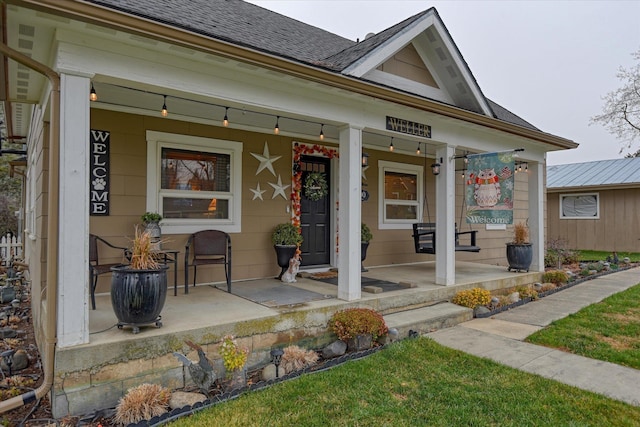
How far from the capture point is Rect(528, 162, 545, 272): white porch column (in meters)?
7.18

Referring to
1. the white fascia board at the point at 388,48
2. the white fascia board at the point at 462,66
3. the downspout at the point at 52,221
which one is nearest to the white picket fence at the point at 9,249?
the downspout at the point at 52,221

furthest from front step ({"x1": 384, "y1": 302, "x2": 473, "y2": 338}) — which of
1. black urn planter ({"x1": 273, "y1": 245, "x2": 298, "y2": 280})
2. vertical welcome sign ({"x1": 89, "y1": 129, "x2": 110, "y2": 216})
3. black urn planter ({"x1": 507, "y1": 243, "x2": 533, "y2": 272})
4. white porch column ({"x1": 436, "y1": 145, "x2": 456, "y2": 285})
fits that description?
vertical welcome sign ({"x1": 89, "y1": 129, "x2": 110, "y2": 216})

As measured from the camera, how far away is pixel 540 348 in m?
3.95

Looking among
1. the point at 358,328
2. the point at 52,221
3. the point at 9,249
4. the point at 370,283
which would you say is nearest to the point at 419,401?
the point at 358,328

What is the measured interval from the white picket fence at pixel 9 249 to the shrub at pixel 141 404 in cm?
952

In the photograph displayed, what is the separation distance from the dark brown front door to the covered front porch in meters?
1.05

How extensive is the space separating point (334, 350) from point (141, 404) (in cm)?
179

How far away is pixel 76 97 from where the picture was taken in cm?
286

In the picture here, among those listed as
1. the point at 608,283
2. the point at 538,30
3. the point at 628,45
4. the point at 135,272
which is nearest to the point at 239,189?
the point at 135,272

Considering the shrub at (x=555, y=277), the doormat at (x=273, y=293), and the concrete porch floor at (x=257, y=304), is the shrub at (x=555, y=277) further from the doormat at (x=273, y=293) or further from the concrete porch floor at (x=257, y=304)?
the doormat at (x=273, y=293)

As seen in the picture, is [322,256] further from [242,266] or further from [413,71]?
[413,71]

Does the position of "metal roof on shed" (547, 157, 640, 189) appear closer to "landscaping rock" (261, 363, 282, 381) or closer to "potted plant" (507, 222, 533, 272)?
"potted plant" (507, 222, 533, 272)

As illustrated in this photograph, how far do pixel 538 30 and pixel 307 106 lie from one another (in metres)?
18.1

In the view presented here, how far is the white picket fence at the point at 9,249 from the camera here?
1009cm
